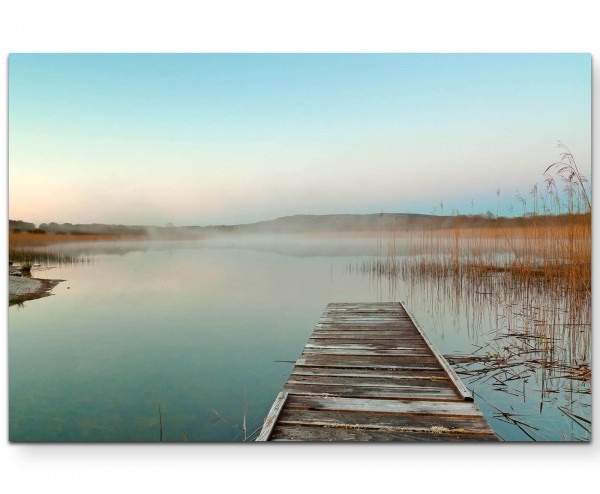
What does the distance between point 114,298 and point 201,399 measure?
101cm

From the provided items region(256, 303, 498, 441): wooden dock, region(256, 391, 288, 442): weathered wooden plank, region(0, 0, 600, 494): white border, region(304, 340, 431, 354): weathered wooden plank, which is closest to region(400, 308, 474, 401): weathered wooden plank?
region(256, 303, 498, 441): wooden dock

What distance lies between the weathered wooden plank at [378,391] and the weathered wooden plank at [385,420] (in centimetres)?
15

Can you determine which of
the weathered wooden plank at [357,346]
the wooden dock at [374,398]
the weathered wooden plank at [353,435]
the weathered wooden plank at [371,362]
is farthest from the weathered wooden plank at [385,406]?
the weathered wooden plank at [357,346]

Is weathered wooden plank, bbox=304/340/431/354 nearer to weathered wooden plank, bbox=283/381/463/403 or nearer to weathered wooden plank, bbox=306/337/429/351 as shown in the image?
weathered wooden plank, bbox=306/337/429/351

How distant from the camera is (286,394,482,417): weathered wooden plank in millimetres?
1581

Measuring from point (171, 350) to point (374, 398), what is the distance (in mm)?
1597

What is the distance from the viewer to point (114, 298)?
2807 mm

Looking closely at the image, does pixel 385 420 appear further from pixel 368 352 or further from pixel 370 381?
pixel 368 352

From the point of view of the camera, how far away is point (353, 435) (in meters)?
1.49

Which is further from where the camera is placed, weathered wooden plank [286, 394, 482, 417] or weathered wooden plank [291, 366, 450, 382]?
weathered wooden plank [291, 366, 450, 382]

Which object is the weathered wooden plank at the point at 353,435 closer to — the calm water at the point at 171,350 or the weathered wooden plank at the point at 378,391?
the weathered wooden plank at the point at 378,391

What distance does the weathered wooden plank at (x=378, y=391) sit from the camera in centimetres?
172
